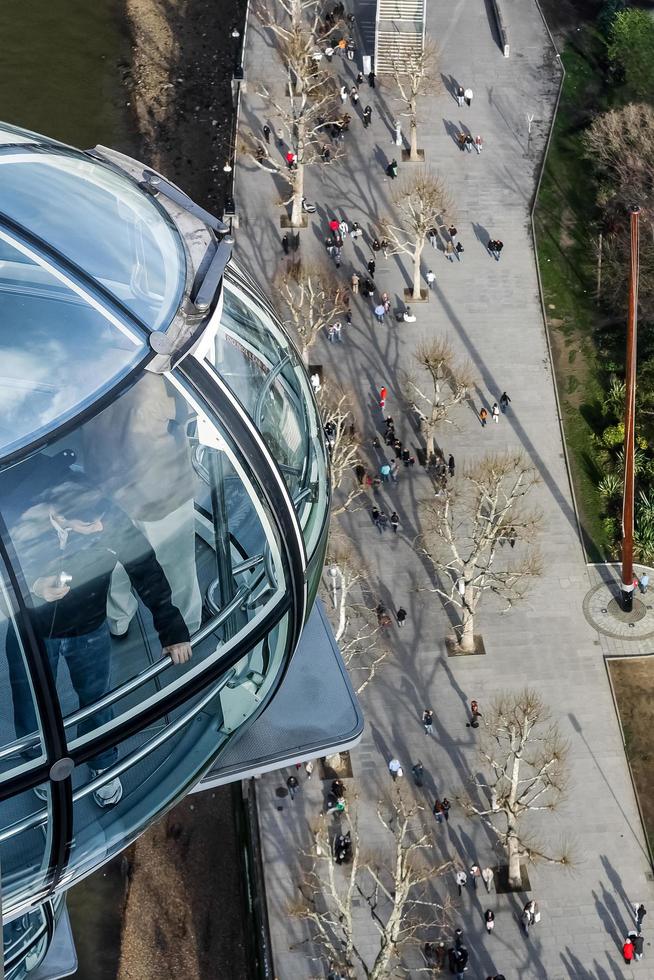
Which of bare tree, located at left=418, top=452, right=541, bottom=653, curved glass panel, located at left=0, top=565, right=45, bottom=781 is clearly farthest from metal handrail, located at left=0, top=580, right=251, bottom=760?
bare tree, located at left=418, top=452, right=541, bottom=653

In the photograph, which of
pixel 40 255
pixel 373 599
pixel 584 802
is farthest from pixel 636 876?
pixel 40 255

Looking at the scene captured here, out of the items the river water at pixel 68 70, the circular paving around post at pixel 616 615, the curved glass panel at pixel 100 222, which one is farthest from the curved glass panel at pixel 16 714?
the river water at pixel 68 70

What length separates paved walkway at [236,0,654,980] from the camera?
35375 mm

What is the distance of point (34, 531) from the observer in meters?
9.54

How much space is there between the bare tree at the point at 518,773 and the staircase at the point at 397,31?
108ft

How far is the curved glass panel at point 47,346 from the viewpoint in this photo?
9.54m

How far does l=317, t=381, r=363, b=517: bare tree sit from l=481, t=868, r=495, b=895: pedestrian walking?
12.3 m

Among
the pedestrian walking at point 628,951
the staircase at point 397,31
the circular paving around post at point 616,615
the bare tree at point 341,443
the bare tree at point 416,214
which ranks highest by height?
the staircase at point 397,31

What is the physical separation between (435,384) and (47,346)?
3491 centimetres

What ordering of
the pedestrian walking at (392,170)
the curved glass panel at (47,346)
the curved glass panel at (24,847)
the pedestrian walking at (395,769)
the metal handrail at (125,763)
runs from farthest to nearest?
the pedestrian walking at (392,170), the pedestrian walking at (395,769), the metal handrail at (125,763), the curved glass panel at (24,847), the curved glass panel at (47,346)

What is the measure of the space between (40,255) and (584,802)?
30776 mm

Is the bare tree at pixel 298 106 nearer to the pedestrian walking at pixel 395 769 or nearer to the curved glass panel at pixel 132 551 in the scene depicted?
the pedestrian walking at pixel 395 769

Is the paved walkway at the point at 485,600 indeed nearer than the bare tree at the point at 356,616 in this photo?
Yes

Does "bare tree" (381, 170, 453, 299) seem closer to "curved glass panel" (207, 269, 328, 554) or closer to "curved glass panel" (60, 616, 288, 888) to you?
"curved glass panel" (207, 269, 328, 554)
